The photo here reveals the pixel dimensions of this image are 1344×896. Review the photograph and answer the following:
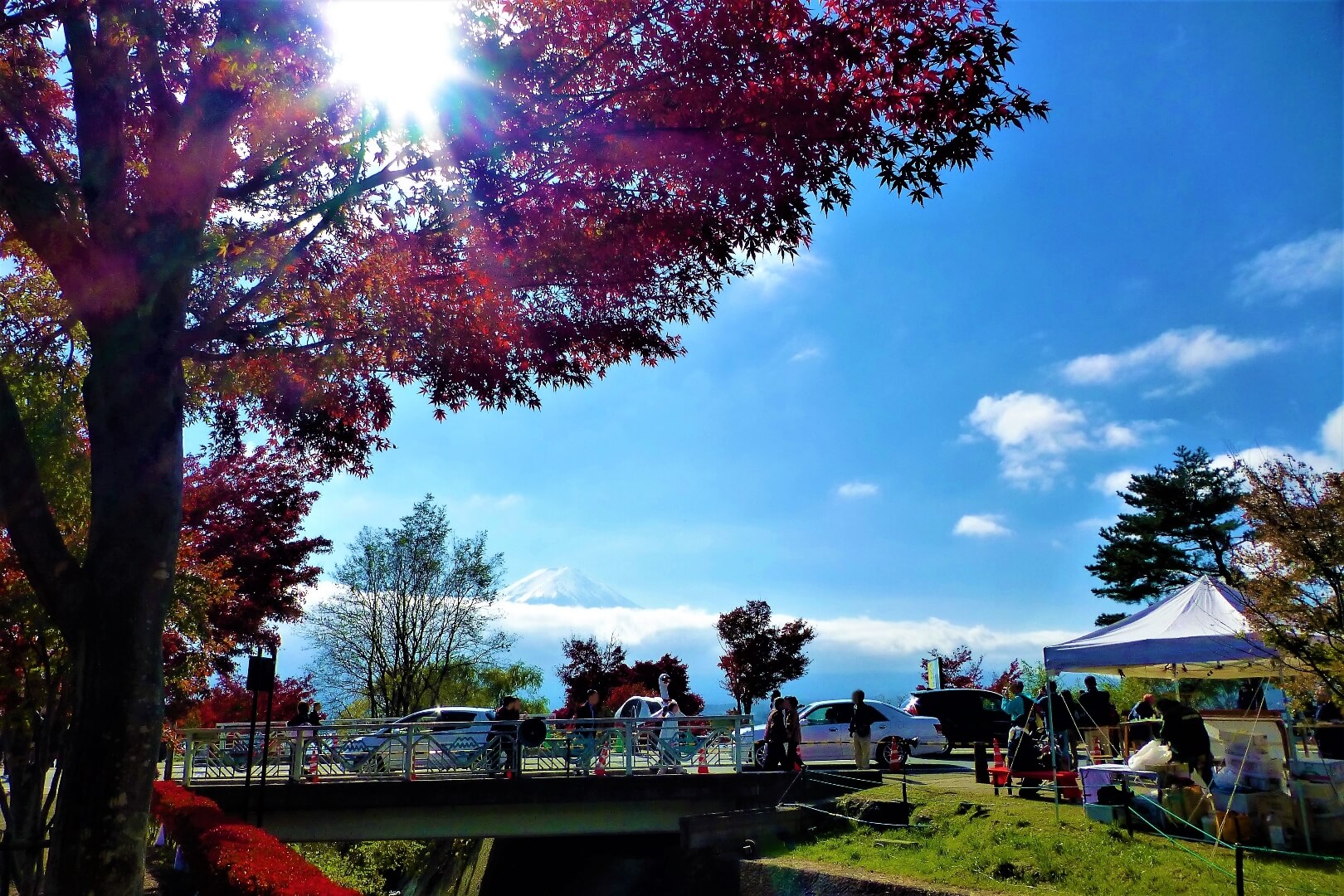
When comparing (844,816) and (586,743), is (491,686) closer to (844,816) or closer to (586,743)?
(586,743)

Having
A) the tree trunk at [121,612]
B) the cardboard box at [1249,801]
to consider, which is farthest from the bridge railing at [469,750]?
the tree trunk at [121,612]

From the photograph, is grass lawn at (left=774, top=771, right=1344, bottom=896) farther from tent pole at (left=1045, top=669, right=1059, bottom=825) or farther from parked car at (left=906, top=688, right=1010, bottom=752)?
parked car at (left=906, top=688, right=1010, bottom=752)

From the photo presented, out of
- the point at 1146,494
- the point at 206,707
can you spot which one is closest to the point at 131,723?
the point at 206,707

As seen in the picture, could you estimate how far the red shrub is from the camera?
661cm

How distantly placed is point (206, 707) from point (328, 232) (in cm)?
2070

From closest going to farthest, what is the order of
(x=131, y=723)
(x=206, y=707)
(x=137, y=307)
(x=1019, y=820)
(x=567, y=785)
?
(x=131, y=723) → (x=137, y=307) → (x=1019, y=820) → (x=567, y=785) → (x=206, y=707)

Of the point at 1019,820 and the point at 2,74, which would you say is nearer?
the point at 2,74

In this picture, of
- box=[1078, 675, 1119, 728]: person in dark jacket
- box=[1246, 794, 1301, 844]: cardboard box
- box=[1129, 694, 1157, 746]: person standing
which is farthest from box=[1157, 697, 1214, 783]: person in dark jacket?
box=[1078, 675, 1119, 728]: person in dark jacket

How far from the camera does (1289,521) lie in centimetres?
1363

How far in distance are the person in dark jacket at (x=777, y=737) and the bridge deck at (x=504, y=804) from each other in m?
1.03

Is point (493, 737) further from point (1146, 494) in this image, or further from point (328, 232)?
point (1146, 494)

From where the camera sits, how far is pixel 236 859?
785 centimetres

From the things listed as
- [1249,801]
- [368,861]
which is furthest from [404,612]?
[1249,801]

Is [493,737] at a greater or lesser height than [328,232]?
lesser
